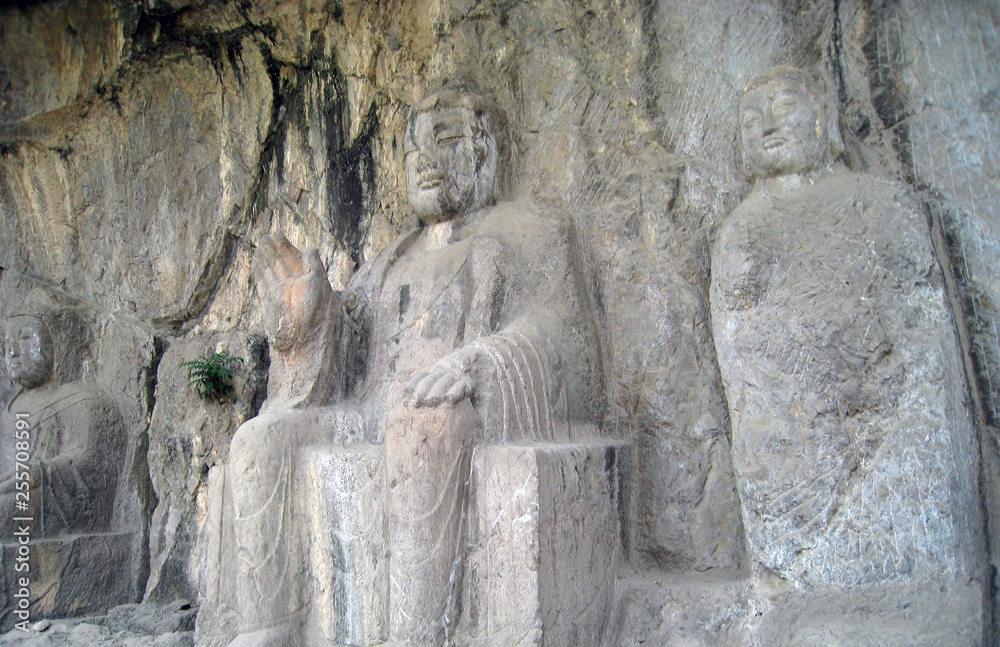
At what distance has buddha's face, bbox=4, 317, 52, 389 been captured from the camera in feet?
19.5

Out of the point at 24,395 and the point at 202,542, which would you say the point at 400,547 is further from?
the point at 24,395

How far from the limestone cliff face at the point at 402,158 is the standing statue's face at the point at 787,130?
0.28 m

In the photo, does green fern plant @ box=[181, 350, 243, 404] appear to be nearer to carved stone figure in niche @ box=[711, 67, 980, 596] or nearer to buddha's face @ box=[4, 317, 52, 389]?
buddha's face @ box=[4, 317, 52, 389]

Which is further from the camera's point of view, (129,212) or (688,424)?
(129,212)

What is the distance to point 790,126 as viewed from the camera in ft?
11.5

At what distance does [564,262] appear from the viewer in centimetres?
411

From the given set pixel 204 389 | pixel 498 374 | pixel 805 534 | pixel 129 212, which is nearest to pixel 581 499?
pixel 498 374

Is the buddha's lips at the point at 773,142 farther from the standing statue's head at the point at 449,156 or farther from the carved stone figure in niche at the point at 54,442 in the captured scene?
the carved stone figure in niche at the point at 54,442

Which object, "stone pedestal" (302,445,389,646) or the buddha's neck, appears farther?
the buddha's neck

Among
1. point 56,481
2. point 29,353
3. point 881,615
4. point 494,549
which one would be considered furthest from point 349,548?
point 29,353

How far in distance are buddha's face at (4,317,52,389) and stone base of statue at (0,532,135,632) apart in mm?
1387

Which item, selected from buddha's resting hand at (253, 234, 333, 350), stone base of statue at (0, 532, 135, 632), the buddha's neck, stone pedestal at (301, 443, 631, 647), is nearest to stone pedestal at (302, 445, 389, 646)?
stone pedestal at (301, 443, 631, 647)

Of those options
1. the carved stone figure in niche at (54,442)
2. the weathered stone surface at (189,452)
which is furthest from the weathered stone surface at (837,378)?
the carved stone figure in niche at (54,442)

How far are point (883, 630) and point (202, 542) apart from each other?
4.12m
